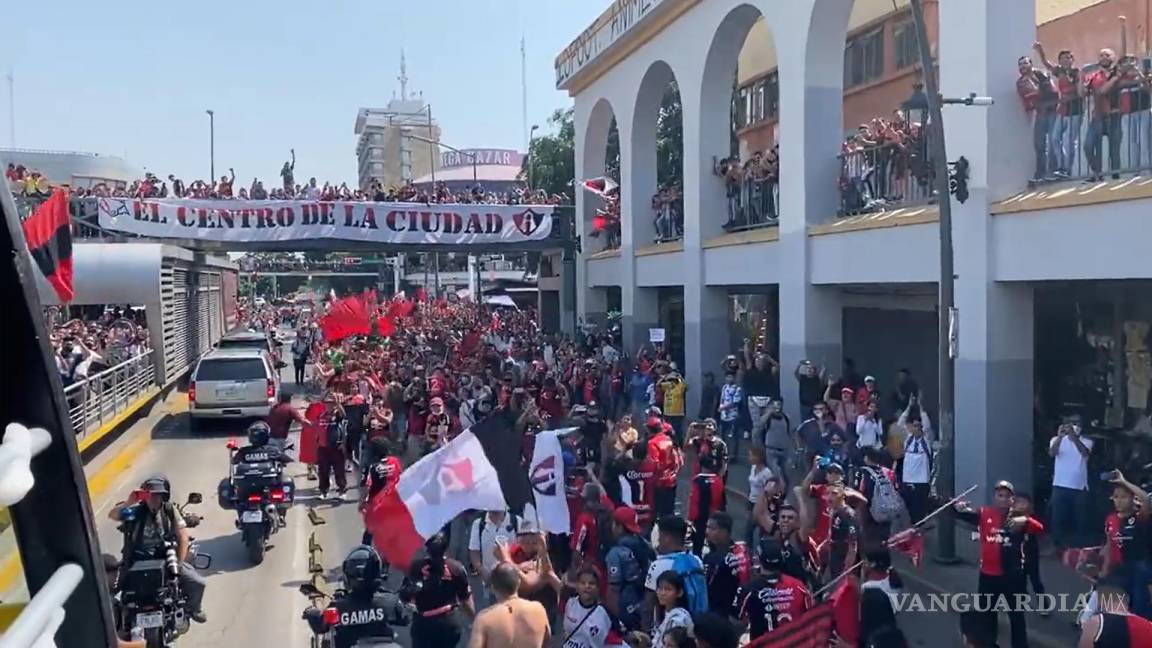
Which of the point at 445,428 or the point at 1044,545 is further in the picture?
the point at 445,428

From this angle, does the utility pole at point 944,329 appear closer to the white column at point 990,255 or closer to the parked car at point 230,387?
the white column at point 990,255

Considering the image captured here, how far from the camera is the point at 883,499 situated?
10547 millimetres

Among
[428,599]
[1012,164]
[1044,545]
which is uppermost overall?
[1012,164]

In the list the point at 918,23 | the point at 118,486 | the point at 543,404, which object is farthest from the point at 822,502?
the point at 118,486

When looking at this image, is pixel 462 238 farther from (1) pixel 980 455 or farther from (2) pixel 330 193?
(1) pixel 980 455

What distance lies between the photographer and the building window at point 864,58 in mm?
25906

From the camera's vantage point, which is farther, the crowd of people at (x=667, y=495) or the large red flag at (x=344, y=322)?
the large red flag at (x=344, y=322)

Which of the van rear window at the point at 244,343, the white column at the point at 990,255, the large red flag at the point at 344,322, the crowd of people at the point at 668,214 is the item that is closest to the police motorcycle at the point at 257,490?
the white column at the point at 990,255

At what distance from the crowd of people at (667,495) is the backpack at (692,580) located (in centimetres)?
A: 1

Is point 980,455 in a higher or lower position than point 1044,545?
higher

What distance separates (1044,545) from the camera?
12.3 meters

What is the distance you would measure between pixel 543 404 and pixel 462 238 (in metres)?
12.4

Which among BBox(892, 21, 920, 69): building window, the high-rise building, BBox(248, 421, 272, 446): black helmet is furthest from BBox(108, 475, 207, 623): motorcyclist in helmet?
the high-rise building

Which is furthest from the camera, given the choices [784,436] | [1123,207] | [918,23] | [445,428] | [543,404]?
[543,404]
